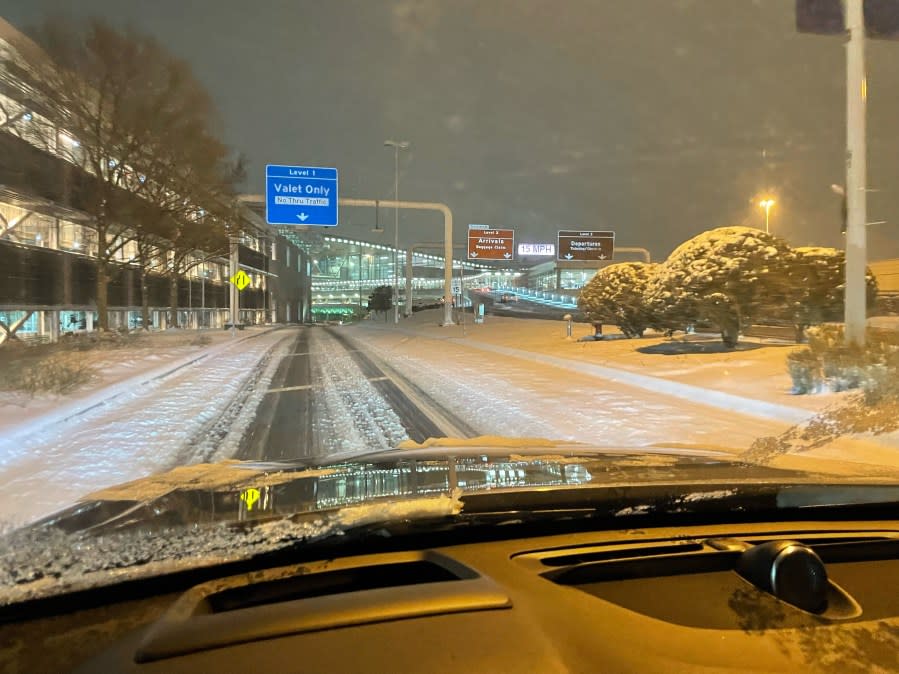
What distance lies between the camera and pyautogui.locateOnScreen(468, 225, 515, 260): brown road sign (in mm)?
44094

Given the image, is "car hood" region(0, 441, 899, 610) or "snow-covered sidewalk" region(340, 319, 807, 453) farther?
"snow-covered sidewalk" region(340, 319, 807, 453)

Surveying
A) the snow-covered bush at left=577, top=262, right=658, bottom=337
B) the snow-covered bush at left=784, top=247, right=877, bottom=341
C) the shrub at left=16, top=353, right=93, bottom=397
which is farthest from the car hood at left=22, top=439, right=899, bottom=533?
the snow-covered bush at left=577, top=262, right=658, bottom=337

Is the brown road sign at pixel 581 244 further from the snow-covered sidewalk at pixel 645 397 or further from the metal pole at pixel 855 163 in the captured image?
the metal pole at pixel 855 163

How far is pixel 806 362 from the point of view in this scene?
11430mm

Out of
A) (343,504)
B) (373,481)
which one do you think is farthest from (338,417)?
(343,504)

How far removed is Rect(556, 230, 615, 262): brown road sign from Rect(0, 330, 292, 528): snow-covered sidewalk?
116ft

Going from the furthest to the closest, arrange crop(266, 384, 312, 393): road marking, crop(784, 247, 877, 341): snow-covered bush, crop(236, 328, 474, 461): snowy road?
crop(784, 247, 877, 341): snow-covered bush
crop(266, 384, 312, 393): road marking
crop(236, 328, 474, 461): snowy road

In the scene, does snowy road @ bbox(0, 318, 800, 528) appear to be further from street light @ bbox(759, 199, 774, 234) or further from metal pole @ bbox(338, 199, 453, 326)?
street light @ bbox(759, 199, 774, 234)

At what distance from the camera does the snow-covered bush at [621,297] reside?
23.5 meters

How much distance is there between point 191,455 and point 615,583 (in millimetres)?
6639

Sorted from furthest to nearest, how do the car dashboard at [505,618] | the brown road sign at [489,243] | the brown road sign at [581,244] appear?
the brown road sign at [581,244] < the brown road sign at [489,243] < the car dashboard at [505,618]

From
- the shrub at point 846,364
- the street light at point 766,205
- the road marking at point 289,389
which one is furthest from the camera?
the street light at point 766,205

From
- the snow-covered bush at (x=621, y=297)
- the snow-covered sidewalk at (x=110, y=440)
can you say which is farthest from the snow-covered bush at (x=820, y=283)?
the snow-covered sidewalk at (x=110, y=440)

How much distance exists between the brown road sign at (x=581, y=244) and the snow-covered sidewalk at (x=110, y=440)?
1392 inches
